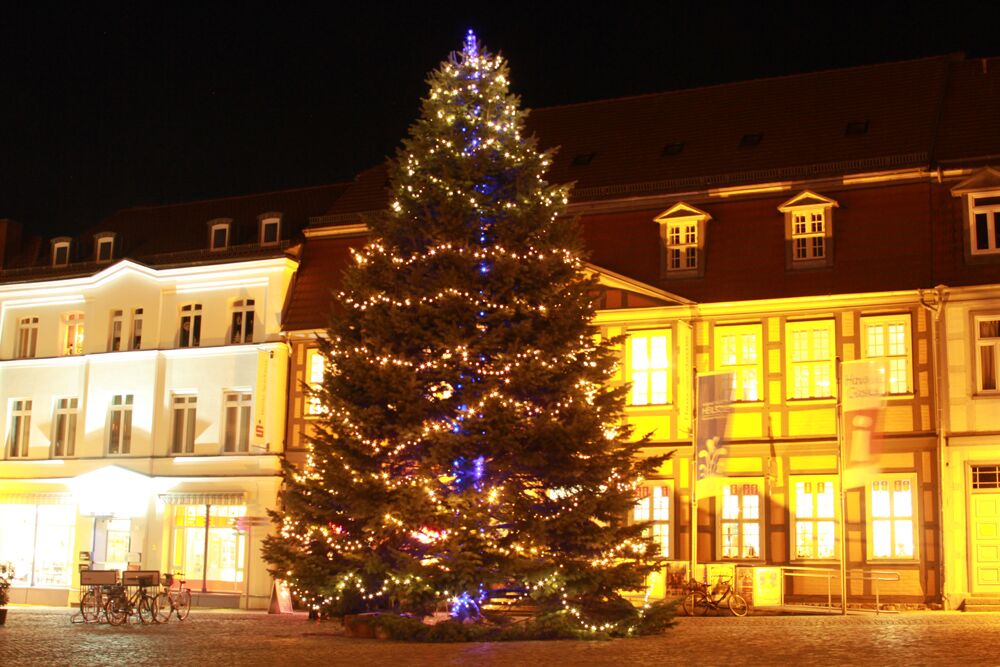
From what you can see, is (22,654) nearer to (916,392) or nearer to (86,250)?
(916,392)

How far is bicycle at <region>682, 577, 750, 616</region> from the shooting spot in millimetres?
27406

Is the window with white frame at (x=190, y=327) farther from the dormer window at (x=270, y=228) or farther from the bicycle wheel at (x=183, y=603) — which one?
the bicycle wheel at (x=183, y=603)

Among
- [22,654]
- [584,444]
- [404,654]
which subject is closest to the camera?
[404,654]

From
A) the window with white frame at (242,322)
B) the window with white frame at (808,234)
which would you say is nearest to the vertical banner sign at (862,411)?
the window with white frame at (808,234)

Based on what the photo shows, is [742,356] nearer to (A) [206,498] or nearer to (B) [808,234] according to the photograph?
(B) [808,234]

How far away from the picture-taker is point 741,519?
31.8 m

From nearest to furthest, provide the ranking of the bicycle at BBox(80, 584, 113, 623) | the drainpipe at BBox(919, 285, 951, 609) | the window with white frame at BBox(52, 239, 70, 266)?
the bicycle at BBox(80, 584, 113, 623) → the drainpipe at BBox(919, 285, 951, 609) → the window with white frame at BBox(52, 239, 70, 266)

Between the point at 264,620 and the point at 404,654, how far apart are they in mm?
10308

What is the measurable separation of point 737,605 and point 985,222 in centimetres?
1070

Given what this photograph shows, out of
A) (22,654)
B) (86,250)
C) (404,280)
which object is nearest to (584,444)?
(404,280)

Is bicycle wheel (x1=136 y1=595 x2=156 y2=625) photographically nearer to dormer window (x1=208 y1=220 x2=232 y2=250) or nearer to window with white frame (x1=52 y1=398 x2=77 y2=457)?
window with white frame (x1=52 y1=398 x2=77 y2=457)

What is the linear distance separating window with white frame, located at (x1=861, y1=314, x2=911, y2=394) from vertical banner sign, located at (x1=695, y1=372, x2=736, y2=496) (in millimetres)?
4595

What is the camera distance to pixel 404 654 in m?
18.1

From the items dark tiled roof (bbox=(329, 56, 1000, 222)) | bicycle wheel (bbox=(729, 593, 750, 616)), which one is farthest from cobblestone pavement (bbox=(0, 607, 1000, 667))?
dark tiled roof (bbox=(329, 56, 1000, 222))
